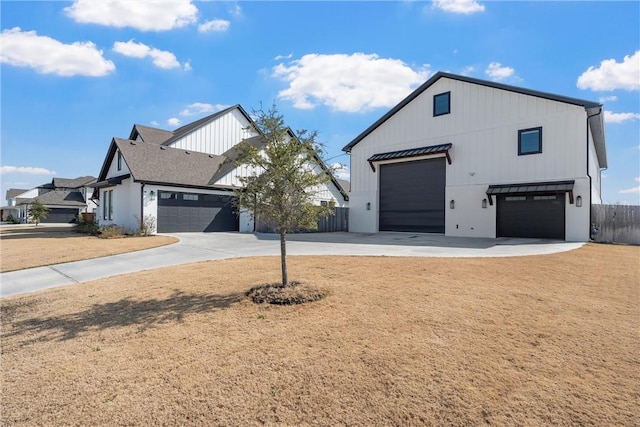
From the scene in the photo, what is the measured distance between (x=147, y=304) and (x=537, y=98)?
1796cm

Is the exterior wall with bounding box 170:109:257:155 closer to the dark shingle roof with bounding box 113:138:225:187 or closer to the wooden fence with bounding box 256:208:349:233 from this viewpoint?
the dark shingle roof with bounding box 113:138:225:187

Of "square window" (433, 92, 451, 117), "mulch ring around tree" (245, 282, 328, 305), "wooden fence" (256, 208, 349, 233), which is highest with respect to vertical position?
"square window" (433, 92, 451, 117)

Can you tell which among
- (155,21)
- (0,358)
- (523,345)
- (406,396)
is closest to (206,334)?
(0,358)

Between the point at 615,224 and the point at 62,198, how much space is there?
57.7 m

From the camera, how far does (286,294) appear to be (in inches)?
222

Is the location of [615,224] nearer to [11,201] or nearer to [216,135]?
[216,135]

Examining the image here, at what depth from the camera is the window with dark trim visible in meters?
15.3

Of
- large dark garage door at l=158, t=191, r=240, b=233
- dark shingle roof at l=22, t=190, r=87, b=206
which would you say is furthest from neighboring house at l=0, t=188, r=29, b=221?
large dark garage door at l=158, t=191, r=240, b=233

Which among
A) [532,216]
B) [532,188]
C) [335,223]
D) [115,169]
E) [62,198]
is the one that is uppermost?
[115,169]

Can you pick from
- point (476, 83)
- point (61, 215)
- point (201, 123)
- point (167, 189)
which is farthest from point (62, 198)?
point (476, 83)

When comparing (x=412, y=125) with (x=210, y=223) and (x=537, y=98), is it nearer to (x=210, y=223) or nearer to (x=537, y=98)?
(x=537, y=98)

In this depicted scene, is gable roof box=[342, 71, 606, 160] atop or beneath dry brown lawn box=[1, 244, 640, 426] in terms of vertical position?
atop

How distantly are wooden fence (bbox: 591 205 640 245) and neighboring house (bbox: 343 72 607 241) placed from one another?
919mm

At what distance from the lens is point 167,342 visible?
410 cm
